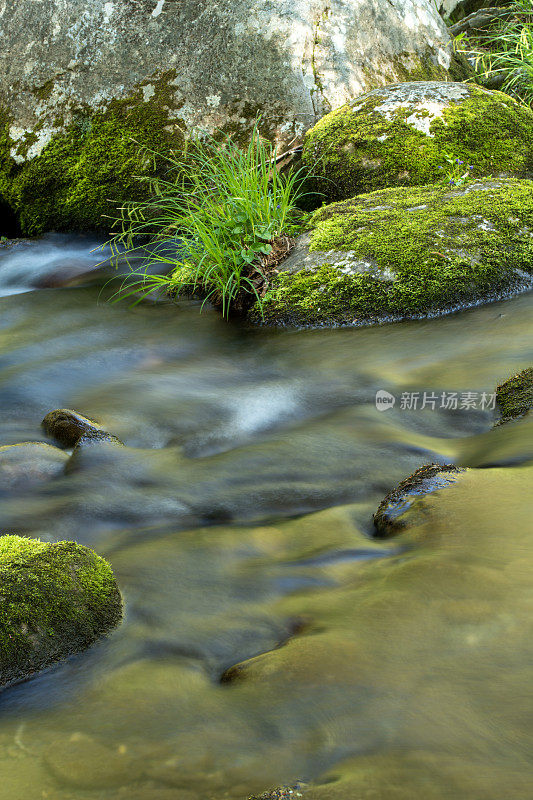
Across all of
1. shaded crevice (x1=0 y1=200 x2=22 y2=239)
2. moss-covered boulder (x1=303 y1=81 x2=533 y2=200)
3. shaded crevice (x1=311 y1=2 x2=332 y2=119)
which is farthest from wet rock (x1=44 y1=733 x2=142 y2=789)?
shaded crevice (x1=0 y1=200 x2=22 y2=239)

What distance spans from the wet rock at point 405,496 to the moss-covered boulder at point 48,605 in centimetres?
89

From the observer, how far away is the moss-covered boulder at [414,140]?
19.4 feet

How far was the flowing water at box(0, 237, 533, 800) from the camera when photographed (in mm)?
1414

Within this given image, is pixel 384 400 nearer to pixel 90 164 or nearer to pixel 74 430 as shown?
pixel 74 430

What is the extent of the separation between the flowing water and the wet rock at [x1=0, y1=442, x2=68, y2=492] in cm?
7

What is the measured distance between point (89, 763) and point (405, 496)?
4.27 ft

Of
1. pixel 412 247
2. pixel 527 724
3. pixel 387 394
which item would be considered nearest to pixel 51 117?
pixel 412 247

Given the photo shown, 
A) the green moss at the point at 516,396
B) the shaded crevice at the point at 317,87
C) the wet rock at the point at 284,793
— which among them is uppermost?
the shaded crevice at the point at 317,87

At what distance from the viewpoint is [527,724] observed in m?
1.36

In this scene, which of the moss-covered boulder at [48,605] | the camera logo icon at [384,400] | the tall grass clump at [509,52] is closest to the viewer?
the moss-covered boulder at [48,605]

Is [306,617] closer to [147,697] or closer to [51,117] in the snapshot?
[147,697]

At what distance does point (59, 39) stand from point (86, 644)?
7066 mm

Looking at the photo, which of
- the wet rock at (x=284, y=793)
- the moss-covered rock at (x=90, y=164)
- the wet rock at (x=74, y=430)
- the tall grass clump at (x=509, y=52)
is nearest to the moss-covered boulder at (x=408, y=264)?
the wet rock at (x=74, y=430)

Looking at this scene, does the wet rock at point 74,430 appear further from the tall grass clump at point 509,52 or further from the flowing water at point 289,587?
the tall grass clump at point 509,52
